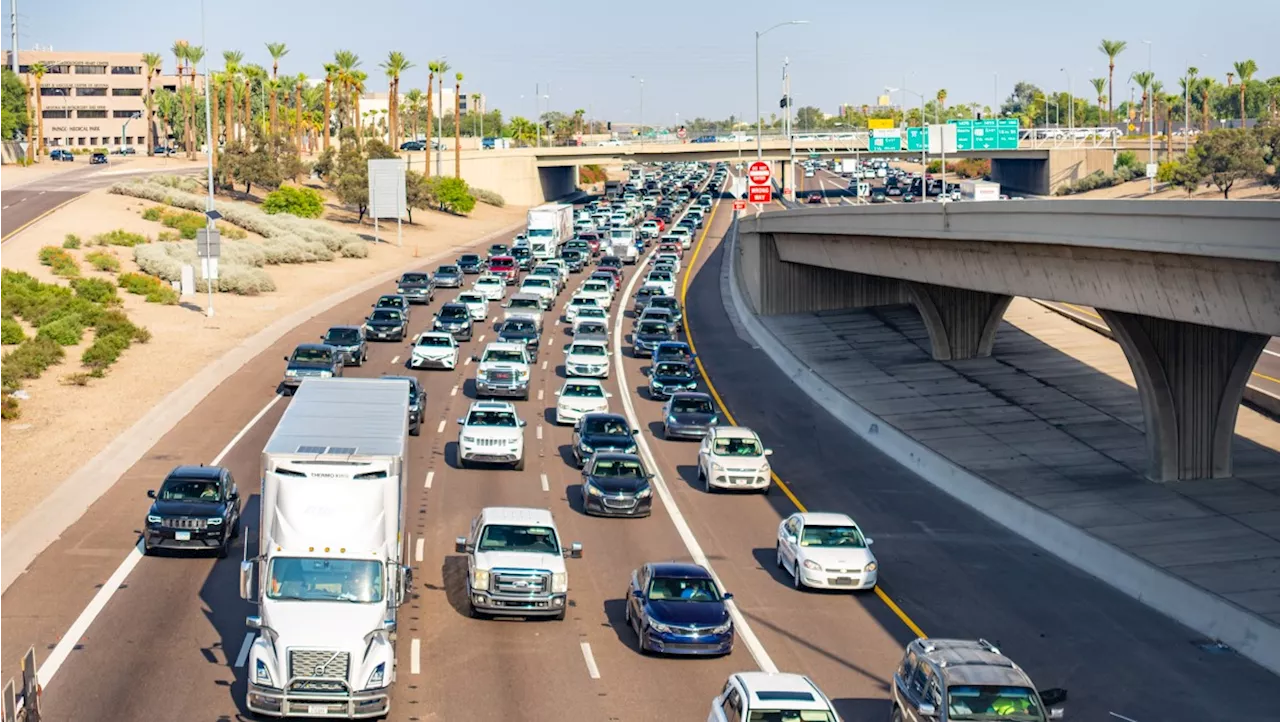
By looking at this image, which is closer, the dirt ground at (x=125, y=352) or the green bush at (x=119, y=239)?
the dirt ground at (x=125, y=352)

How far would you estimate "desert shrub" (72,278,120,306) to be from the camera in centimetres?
6506

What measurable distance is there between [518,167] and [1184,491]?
404 feet

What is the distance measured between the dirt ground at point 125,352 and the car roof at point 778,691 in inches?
755

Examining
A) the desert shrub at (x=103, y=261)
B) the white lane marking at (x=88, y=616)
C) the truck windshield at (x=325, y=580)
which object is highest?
the desert shrub at (x=103, y=261)

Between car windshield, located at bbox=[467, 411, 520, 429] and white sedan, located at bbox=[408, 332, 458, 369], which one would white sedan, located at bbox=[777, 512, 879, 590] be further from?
white sedan, located at bbox=[408, 332, 458, 369]

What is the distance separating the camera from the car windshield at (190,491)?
30.0m

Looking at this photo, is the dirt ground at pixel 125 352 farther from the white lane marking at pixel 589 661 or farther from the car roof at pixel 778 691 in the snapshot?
the car roof at pixel 778 691

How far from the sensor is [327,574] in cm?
2161

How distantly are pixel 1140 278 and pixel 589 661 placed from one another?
15.3 meters

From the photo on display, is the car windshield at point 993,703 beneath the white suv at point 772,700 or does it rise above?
beneath

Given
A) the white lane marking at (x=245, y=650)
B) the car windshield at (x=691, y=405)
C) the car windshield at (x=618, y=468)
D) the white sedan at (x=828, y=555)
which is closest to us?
the white lane marking at (x=245, y=650)

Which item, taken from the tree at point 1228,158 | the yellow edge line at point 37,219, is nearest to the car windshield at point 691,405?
the yellow edge line at point 37,219

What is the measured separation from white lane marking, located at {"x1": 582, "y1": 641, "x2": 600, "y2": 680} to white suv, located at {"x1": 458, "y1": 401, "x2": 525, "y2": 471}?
1390 centimetres

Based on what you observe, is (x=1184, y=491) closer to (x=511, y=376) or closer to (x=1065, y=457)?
(x=1065, y=457)
